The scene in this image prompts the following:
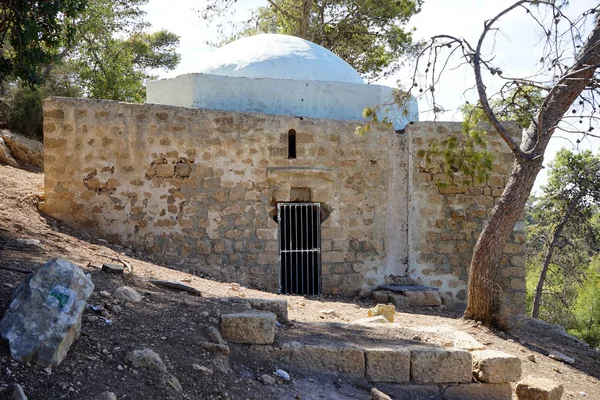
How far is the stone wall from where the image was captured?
819 centimetres

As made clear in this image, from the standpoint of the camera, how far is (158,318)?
181 inches

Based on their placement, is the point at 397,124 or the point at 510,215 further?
the point at 397,124

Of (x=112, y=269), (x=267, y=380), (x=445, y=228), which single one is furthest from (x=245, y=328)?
(x=445, y=228)

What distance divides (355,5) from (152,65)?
7.50 meters

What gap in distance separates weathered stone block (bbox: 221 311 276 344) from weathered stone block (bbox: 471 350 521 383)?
187 cm

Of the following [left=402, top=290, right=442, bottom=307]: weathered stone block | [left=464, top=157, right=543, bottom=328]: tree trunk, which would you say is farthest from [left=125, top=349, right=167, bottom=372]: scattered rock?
[left=402, top=290, right=442, bottom=307]: weathered stone block

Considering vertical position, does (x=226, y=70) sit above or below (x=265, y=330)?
above

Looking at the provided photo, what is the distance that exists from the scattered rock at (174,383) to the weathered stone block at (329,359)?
1210 millimetres

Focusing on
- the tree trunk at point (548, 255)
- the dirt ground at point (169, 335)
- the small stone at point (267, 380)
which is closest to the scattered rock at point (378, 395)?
the dirt ground at point (169, 335)

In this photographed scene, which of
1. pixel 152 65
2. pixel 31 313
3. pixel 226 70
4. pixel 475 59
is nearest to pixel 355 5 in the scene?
pixel 152 65

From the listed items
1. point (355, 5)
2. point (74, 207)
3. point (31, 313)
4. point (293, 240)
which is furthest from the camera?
point (355, 5)

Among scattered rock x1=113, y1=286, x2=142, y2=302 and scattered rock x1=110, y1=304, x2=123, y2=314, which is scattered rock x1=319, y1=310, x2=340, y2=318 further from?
scattered rock x1=110, y1=304, x2=123, y2=314

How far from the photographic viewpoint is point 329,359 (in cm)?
492

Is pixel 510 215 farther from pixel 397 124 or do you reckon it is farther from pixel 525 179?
pixel 397 124
